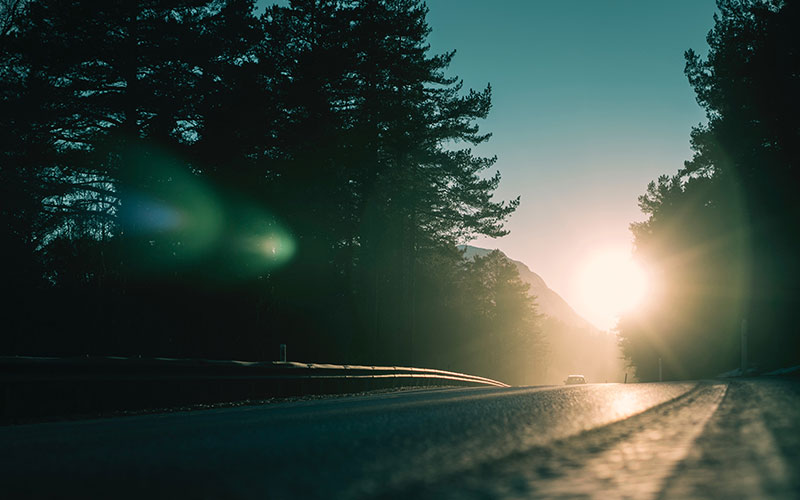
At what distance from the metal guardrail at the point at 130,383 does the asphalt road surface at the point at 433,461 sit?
7.31 meters

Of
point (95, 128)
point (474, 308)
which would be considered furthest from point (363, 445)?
point (474, 308)

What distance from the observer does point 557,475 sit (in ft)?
5.42

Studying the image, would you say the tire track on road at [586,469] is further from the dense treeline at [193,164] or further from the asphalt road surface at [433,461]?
the dense treeline at [193,164]

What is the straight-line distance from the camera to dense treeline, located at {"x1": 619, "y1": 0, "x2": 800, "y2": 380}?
28078 mm

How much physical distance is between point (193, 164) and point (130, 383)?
16.0 metres

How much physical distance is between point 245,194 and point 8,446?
78.9 feet

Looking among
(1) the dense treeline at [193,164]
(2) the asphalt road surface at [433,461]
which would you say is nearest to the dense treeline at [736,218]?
(1) the dense treeline at [193,164]

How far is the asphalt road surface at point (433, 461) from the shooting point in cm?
146

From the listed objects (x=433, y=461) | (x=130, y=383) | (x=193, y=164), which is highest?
(x=193, y=164)

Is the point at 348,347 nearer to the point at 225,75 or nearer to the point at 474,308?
the point at 225,75

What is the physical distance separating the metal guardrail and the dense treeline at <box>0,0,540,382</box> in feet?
13.5

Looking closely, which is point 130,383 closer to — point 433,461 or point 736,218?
point 433,461

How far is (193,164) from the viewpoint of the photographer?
25859mm

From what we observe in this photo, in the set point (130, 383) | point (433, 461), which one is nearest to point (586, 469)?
point (433, 461)
